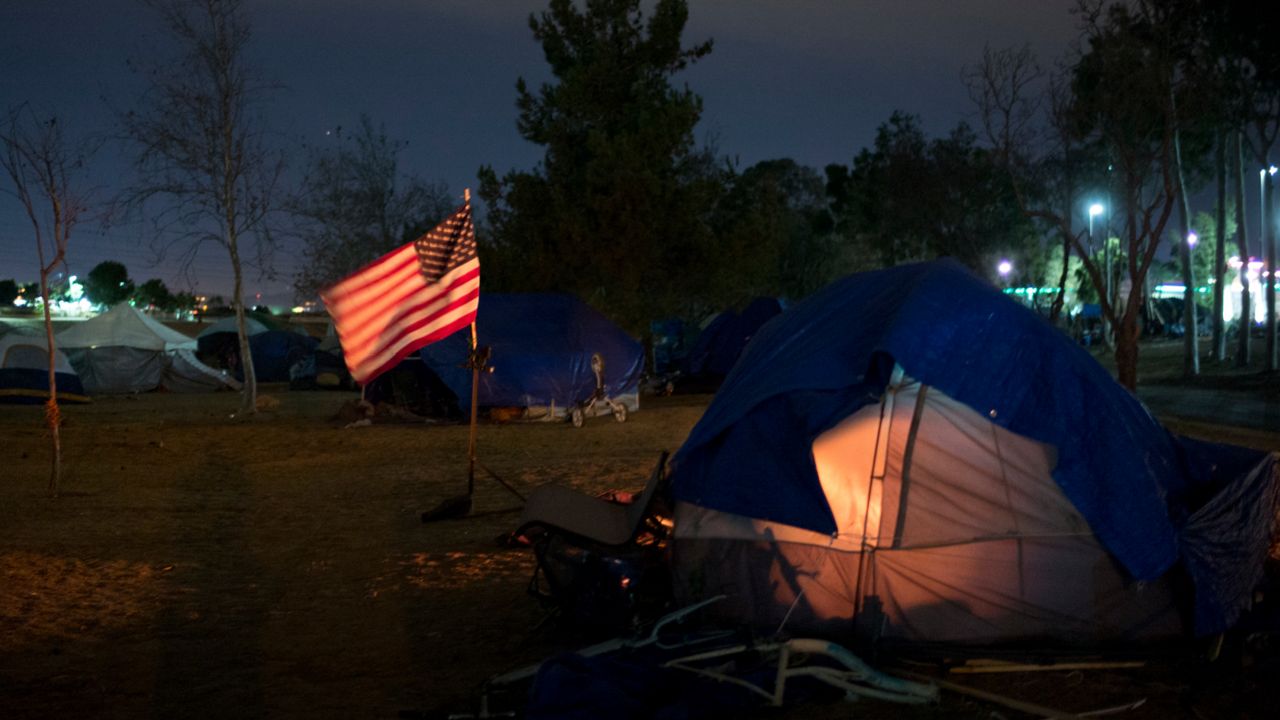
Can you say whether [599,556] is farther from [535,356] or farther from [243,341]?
[243,341]

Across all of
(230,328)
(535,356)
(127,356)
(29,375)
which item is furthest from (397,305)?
(230,328)

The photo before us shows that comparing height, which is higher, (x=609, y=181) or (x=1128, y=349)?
(x=609, y=181)

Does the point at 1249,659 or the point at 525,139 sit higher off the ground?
the point at 525,139

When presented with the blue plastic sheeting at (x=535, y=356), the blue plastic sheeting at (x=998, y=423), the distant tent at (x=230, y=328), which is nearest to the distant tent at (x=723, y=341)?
the blue plastic sheeting at (x=535, y=356)

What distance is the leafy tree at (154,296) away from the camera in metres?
105

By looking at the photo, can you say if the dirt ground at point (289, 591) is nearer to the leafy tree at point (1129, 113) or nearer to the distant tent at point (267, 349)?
the leafy tree at point (1129, 113)

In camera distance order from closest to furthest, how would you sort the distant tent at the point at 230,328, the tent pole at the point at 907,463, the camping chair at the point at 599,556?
the tent pole at the point at 907,463
the camping chair at the point at 599,556
the distant tent at the point at 230,328

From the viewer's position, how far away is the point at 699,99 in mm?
26531

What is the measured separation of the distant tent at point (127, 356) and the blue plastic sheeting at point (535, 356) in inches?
571

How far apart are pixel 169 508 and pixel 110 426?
10.0 m

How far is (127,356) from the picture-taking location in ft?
104

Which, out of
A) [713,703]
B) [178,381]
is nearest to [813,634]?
[713,703]

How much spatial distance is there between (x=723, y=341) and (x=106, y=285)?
88.2 m

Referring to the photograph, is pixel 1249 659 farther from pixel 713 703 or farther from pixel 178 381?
pixel 178 381
